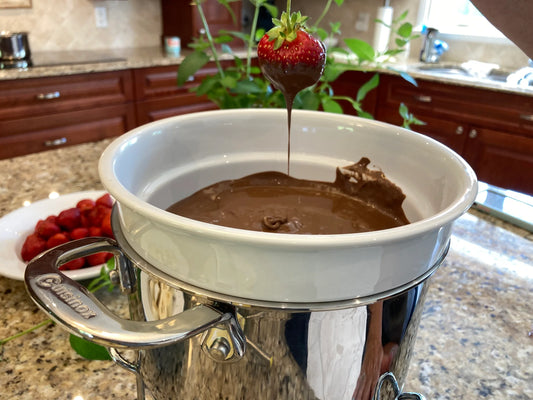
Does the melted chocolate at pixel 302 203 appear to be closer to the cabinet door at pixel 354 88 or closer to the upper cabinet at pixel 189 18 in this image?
the cabinet door at pixel 354 88

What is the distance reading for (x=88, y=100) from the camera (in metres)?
2.50

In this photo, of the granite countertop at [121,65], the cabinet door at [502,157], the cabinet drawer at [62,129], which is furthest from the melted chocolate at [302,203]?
the cabinet drawer at [62,129]

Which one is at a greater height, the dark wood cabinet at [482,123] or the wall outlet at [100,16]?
the wall outlet at [100,16]

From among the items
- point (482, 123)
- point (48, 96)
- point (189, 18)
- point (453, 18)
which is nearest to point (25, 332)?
point (48, 96)

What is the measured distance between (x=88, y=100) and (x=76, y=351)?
2263 millimetres

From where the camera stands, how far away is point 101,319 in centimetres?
32

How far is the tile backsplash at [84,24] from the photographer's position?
109 inches

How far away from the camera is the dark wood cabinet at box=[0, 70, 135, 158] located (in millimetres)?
2271

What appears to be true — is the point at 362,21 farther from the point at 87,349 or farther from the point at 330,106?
the point at 87,349

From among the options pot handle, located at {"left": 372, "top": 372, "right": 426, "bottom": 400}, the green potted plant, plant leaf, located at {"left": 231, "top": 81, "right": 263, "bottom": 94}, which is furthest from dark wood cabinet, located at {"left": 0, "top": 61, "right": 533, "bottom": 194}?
pot handle, located at {"left": 372, "top": 372, "right": 426, "bottom": 400}

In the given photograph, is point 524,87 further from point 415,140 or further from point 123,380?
point 123,380

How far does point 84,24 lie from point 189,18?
70cm

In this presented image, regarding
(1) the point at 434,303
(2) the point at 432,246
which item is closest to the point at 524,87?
(1) the point at 434,303

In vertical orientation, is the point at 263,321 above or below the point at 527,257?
above
